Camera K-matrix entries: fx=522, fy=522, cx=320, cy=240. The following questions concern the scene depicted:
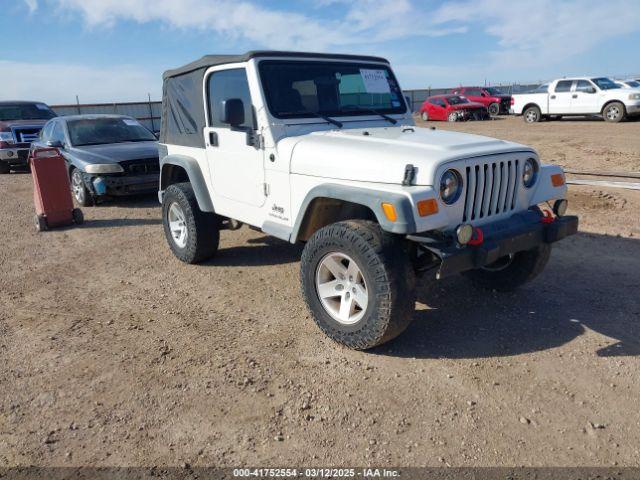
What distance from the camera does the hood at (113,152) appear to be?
8617 millimetres

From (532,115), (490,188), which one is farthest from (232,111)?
(532,115)

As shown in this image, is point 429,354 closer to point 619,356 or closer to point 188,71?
point 619,356

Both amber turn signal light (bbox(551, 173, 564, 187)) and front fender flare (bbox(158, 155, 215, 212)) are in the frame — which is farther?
front fender flare (bbox(158, 155, 215, 212))

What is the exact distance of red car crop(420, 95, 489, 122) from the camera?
24759 mm

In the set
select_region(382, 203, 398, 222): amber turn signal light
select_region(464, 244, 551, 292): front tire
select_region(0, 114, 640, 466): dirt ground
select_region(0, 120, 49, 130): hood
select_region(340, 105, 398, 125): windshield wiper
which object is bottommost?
select_region(0, 114, 640, 466): dirt ground

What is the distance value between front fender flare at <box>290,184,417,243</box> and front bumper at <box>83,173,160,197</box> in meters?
5.70

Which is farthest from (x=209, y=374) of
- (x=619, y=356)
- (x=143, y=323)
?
(x=619, y=356)

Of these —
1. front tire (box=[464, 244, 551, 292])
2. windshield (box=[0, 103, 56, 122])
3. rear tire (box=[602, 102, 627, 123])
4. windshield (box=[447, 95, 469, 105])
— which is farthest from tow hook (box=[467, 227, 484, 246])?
windshield (box=[447, 95, 469, 105])

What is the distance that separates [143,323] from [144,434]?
155 cm

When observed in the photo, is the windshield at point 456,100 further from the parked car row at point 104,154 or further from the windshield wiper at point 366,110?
the windshield wiper at point 366,110

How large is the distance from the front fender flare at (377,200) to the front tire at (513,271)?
1.72 metres

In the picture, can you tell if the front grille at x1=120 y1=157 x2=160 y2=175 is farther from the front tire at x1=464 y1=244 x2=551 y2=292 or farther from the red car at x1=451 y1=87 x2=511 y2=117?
the red car at x1=451 y1=87 x2=511 y2=117

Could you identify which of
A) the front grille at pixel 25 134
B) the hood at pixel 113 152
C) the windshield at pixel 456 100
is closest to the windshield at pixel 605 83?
the windshield at pixel 456 100

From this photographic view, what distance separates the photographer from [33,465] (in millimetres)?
2701
